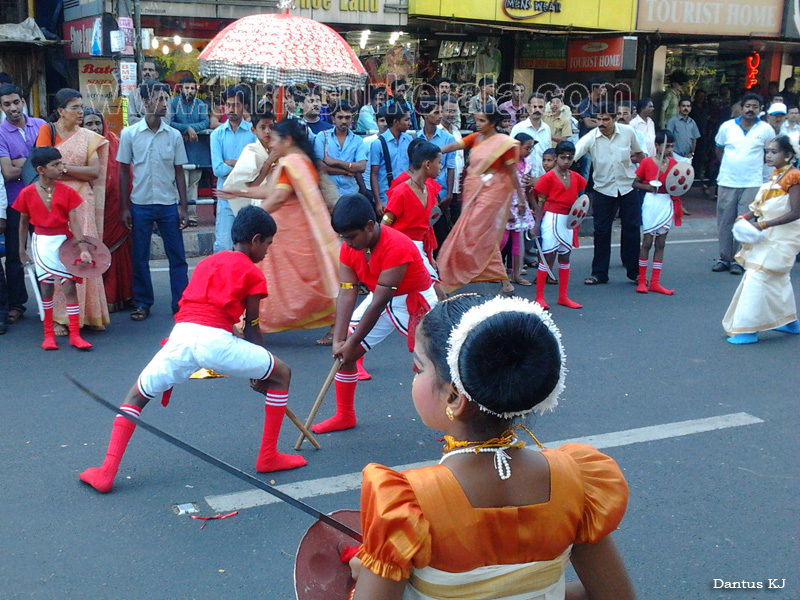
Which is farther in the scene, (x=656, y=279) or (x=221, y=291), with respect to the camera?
(x=656, y=279)

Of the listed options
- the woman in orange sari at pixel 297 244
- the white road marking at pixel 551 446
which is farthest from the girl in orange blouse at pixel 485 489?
the woman in orange sari at pixel 297 244

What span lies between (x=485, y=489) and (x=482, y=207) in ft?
18.3

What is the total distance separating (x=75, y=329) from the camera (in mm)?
6516

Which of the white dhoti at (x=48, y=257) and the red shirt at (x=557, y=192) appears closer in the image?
the white dhoti at (x=48, y=257)

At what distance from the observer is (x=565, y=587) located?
1.98m

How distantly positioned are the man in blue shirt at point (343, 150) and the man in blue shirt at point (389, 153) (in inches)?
14.6

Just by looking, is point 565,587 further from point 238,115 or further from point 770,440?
point 238,115

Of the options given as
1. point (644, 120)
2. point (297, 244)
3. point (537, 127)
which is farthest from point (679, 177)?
point (297, 244)

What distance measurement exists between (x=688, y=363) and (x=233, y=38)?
5.16 metres

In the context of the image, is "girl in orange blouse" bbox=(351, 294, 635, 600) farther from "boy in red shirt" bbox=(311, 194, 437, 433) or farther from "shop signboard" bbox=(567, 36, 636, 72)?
"shop signboard" bbox=(567, 36, 636, 72)

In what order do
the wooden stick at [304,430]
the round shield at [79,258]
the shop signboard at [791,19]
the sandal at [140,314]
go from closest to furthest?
the wooden stick at [304,430], the round shield at [79,258], the sandal at [140,314], the shop signboard at [791,19]

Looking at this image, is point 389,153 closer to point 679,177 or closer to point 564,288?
point 564,288

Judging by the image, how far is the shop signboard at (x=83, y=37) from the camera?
38.8 ft

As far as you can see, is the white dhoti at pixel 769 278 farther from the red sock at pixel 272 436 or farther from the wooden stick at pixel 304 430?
the red sock at pixel 272 436
